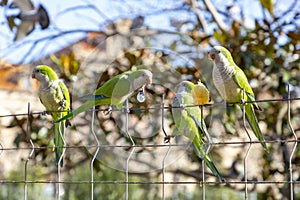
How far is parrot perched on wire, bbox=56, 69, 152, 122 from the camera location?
6.22 feet

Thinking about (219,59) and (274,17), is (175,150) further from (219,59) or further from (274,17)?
(274,17)

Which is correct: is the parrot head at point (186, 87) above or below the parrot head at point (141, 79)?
below

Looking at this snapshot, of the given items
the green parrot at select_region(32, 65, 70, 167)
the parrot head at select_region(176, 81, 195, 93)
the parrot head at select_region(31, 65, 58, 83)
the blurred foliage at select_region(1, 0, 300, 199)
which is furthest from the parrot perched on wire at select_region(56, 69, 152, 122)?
the blurred foliage at select_region(1, 0, 300, 199)

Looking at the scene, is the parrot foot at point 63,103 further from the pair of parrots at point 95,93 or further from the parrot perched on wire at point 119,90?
the parrot perched on wire at point 119,90

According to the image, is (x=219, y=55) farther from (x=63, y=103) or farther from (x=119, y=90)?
(x=63, y=103)

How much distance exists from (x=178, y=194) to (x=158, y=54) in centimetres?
374

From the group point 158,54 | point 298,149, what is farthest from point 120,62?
point 298,149

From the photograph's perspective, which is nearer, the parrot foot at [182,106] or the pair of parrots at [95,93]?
the parrot foot at [182,106]

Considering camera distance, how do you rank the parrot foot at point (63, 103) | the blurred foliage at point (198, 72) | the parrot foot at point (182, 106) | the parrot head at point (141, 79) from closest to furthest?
the parrot foot at point (182, 106) → the parrot head at point (141, 79) → the parrot foot at point (63, 103) → the blurred foliage at point (198, 72)

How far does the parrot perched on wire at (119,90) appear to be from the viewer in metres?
1.90

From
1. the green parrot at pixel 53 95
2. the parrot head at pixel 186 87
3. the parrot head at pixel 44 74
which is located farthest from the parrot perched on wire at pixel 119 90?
the parrot head at pixel 44 74

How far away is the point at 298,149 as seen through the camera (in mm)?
3549

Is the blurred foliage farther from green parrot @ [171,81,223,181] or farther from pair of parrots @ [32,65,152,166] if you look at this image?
green parrot @ [171,81,223,181]

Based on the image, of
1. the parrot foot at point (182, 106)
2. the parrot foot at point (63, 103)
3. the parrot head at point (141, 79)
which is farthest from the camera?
the parrot foot at point (63, 103)
